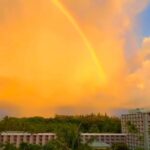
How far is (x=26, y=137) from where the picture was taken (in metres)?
74.1

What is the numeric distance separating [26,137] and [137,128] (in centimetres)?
2395

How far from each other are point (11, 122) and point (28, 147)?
48411 mm

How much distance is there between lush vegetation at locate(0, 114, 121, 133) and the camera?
83069 mm

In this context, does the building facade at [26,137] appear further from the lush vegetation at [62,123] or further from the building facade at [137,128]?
the building facade at [137,128]

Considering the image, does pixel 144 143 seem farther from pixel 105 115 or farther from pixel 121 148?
pixel 105 115

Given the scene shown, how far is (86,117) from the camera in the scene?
9775cm

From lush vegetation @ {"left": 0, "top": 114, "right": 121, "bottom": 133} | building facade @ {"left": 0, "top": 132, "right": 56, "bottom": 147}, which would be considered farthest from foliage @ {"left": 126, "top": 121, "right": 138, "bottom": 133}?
building facade @ {"left": 0, "top": 132, "right": 56, "bottom": 147}

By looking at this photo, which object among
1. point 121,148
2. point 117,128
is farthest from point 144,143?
point 117,128

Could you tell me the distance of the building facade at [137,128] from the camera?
6788cm

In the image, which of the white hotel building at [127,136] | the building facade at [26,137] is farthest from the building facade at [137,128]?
the building facade at [26,137]

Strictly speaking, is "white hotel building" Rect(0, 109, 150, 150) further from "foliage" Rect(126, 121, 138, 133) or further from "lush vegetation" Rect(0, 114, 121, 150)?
"lush vegetation" Rect(0, 114, 121, 150)

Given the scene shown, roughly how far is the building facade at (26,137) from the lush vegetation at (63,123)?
3.16 m

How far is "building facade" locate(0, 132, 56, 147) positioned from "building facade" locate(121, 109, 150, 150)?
1690cm

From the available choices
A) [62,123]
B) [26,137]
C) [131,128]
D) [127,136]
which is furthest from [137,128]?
[62,123]
